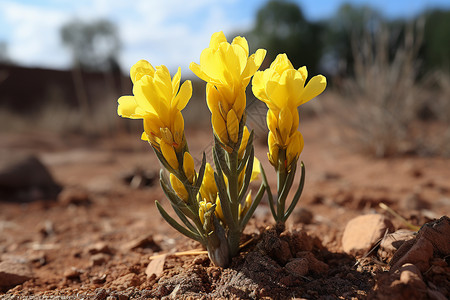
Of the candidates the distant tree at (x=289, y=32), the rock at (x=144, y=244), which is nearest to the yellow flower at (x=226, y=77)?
the rock at (x=144, y=244)

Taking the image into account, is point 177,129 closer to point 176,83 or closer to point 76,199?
point 176,83

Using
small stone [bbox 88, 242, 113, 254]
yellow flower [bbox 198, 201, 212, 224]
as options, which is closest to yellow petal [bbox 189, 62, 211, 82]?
yellow flower [bbox 198, 201, 212, 224]

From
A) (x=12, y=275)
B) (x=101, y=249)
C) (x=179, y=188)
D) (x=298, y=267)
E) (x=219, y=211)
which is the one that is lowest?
(x=101, y=249)

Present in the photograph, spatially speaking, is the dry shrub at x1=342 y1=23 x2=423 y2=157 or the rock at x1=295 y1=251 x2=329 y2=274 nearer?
the rock at x1=295 y1=251 x2=329 y2=274

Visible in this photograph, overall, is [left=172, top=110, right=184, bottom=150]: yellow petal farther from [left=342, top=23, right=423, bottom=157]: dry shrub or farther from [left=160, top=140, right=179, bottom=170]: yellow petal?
[left=342, top=23, right=423, bottom=157]: dry shrub

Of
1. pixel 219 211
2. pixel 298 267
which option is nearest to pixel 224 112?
pixel 219 211

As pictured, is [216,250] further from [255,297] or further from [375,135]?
[375,135]

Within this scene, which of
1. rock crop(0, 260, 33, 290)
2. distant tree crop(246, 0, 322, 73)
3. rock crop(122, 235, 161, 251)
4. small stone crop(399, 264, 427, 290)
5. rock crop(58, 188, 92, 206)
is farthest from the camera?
distant tree crop(246, 0, 322, 73)

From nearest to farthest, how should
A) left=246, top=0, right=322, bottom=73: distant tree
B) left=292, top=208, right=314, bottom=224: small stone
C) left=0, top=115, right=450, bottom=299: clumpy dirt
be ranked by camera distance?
1. left=0, top=115, right=450, bottom=299: clumpy dirt
2. left=292, top=208, right=314, bottom=224: small stone
3. left=246, top=0, right=322, bottom=73: distant tree
